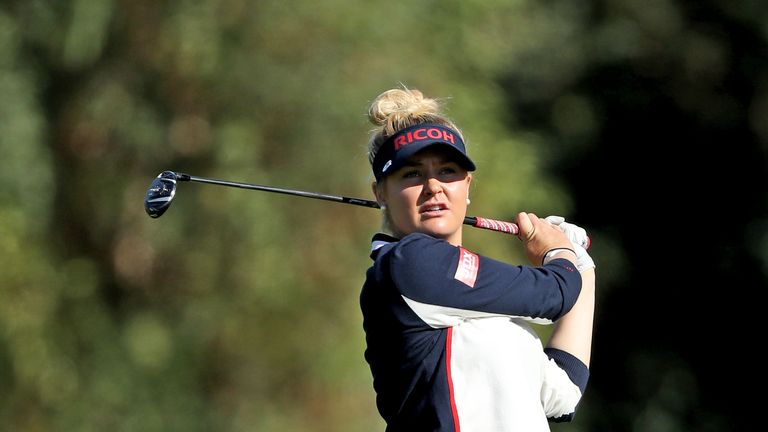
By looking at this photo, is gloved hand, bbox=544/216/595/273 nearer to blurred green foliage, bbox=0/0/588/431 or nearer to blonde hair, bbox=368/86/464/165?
blonde hair, bbox=368/86/464/165

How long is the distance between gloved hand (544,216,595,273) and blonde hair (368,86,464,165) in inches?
11.2

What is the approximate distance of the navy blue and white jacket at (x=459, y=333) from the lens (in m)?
1.99

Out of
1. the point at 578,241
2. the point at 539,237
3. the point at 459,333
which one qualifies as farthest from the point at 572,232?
the point at 459,333

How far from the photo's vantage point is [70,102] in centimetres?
530

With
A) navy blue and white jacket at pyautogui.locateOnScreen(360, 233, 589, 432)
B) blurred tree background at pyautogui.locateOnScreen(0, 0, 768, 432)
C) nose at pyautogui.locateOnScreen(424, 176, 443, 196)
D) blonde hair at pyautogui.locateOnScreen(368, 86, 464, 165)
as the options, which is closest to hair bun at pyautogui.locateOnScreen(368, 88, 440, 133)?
blonde hair at pyautogui.locateOnScreen(368, 86, 464, 165)

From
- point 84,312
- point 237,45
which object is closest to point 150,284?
point 84,312

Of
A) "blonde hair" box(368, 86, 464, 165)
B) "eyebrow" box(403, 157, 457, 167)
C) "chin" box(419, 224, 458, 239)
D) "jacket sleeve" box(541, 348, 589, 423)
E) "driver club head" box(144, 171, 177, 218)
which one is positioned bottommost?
"jacket sleeve" box(541, 348, 589, 423)

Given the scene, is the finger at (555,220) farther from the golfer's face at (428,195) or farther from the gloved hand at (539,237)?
the golfer's face at (428,195)

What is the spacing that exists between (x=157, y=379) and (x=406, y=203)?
3.38 m

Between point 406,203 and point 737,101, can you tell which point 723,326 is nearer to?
point 737,101

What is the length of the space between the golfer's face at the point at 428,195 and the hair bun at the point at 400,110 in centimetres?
9

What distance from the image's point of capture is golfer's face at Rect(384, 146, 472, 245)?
215 cm

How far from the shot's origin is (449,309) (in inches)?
79.7

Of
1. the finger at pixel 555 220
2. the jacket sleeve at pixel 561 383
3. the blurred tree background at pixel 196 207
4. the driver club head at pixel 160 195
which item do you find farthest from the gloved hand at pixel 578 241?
the blurred tree background at pixel 196 207
